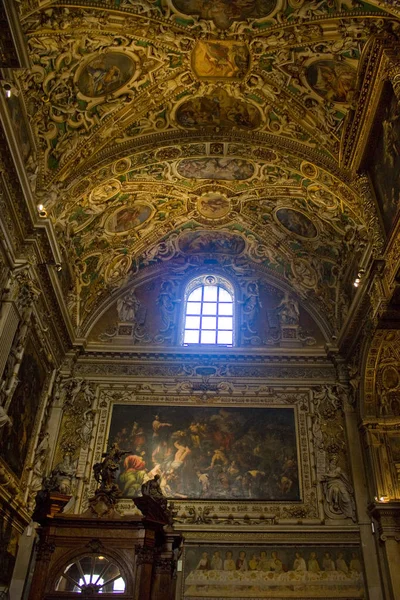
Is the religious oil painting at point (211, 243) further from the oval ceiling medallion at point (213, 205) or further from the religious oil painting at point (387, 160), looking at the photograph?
the religious oil painting at point (387, 160)

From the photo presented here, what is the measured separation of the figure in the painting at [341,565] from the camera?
46.2ft

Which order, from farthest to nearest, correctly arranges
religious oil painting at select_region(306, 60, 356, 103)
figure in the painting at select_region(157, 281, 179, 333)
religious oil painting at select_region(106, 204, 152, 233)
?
1. figure in the painting at select_region(157, 281, 179, 333)
2. religious oil painting at select_region(106, 204, 152, 233)
3. religious oil painting at select_region(306, 60, 356, 103)

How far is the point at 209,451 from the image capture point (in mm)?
16172

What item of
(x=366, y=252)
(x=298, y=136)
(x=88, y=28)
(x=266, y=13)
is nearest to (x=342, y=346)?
(x=366, y=252)

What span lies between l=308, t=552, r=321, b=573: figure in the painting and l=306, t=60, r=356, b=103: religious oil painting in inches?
446

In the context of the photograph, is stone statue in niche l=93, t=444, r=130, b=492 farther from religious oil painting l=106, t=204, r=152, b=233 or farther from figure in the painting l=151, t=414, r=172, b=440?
religious oil painting l=106, t=204, r=152, b=233

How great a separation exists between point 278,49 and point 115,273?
9.17m

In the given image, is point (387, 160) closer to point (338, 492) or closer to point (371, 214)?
point (371, 214)

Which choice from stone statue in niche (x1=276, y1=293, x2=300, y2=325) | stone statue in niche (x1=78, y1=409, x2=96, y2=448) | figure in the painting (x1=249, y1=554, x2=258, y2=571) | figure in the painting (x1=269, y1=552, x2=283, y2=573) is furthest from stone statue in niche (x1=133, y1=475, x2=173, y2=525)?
stone statue in niche (x1=276, y1=293, x2=300, y2=325)

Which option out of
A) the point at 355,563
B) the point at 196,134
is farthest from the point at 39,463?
the point at 196,134

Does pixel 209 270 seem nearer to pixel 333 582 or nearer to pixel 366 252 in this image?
pixel 366 252

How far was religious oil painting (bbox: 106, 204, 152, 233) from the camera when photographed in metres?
17.9

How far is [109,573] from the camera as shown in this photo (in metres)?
9.12

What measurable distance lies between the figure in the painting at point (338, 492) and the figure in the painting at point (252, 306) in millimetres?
5226
